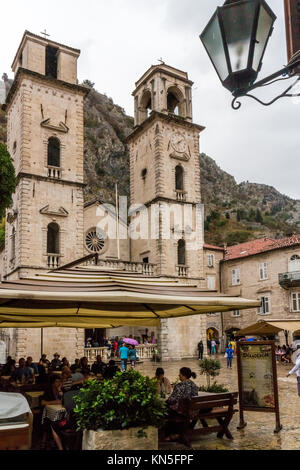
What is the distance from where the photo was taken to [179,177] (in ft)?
108

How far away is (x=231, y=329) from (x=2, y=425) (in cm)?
3769

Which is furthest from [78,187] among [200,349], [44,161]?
[200,349]

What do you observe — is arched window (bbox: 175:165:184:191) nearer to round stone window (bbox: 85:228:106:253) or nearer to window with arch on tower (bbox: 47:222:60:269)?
round stone window (bbox: 85:228:106:253)

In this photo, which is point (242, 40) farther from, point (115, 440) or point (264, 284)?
point (264, 284)

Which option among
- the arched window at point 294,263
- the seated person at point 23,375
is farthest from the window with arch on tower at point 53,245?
the arched window at point 294,263

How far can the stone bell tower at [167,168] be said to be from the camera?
30.8 m

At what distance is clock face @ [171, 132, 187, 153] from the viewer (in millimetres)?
32500

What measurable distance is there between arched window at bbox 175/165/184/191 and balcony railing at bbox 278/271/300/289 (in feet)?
37.6

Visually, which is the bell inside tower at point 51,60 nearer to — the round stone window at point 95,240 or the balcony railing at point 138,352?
the round stone window at point 95,240

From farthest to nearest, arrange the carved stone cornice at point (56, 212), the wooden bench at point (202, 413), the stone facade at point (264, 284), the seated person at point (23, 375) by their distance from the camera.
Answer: the stone facade at point (264, 284) < the carved stone cornice at point (56, 212) < the seated person at point (23, 375) < the wooden bench at point (202, 413)

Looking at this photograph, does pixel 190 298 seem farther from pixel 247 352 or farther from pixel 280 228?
pixel 280 228

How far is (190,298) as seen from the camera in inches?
247

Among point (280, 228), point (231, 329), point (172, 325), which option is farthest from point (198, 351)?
point (280, 228)

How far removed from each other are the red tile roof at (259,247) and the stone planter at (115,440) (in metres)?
32.8
